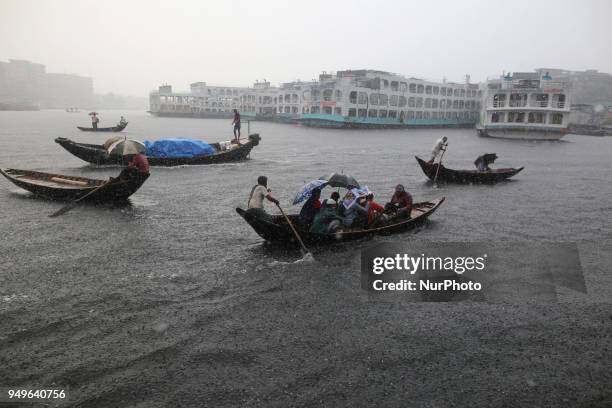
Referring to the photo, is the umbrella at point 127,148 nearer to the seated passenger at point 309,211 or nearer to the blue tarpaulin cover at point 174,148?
the blue tarpaulin cover at point 174,148

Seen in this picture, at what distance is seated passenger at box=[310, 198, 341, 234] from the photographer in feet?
34.8

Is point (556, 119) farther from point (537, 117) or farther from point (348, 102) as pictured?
point (348, 102)

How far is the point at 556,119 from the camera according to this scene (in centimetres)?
5547

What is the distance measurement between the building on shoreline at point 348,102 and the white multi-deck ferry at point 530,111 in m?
20.7

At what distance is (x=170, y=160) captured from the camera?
24.8 m

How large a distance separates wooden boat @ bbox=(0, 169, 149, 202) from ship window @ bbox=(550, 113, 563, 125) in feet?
187

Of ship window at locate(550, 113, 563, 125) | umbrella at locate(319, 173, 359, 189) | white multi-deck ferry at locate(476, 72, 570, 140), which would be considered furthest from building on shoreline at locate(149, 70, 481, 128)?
umbrella at locate(319, 173, 359, 189)

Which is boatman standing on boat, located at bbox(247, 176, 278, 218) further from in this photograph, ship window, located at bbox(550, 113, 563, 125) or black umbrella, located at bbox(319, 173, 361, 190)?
ship window, located at bbox(550, 113, 563, 125)

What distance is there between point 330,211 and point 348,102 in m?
61.0

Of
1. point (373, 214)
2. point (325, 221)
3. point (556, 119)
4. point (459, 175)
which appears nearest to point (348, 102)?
point (556, 119)

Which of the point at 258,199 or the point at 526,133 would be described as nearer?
the point at 258,199

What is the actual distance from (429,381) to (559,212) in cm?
1354

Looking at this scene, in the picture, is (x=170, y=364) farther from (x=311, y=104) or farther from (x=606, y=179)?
(x=311, y=104)

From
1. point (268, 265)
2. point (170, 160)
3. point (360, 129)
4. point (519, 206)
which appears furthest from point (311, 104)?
point (268, 265)
